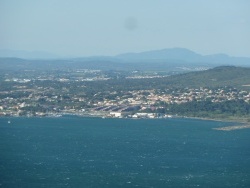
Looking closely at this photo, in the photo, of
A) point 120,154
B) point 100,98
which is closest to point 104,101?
point 100,98

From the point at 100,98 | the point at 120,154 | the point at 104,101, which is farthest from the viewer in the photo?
the point at 100,98

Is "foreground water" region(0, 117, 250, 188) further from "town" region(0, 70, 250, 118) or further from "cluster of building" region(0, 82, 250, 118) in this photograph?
"town" region(0, 70, 250, 118)

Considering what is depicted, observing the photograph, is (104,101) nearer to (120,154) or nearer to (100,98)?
(100,98)

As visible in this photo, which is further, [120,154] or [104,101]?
[104,101]

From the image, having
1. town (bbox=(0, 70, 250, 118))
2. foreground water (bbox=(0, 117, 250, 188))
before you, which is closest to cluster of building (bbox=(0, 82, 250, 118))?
town (bbox=(0, 70, 250, 118))

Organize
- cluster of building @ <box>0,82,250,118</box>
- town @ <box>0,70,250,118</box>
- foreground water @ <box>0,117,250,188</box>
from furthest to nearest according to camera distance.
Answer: town @ <box>0,70,250,118</box>
cluster of building @ <box>0,82,250,118</box>
foreground water @ <box>0,117,250,188</box>

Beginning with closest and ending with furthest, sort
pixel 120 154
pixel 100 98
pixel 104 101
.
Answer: pixel 120 154 → pixel 104 101 → pixel 100 98

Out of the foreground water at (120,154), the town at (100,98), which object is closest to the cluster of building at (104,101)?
the town at (100,98)

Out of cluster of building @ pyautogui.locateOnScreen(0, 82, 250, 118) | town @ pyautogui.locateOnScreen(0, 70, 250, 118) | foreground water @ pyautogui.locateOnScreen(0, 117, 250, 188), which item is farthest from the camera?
town @ pyautogui.locateOnScreen(0, 70, 250, 118)

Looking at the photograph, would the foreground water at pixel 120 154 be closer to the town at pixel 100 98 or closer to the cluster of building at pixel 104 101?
the cluster of building at pixel 104 101
